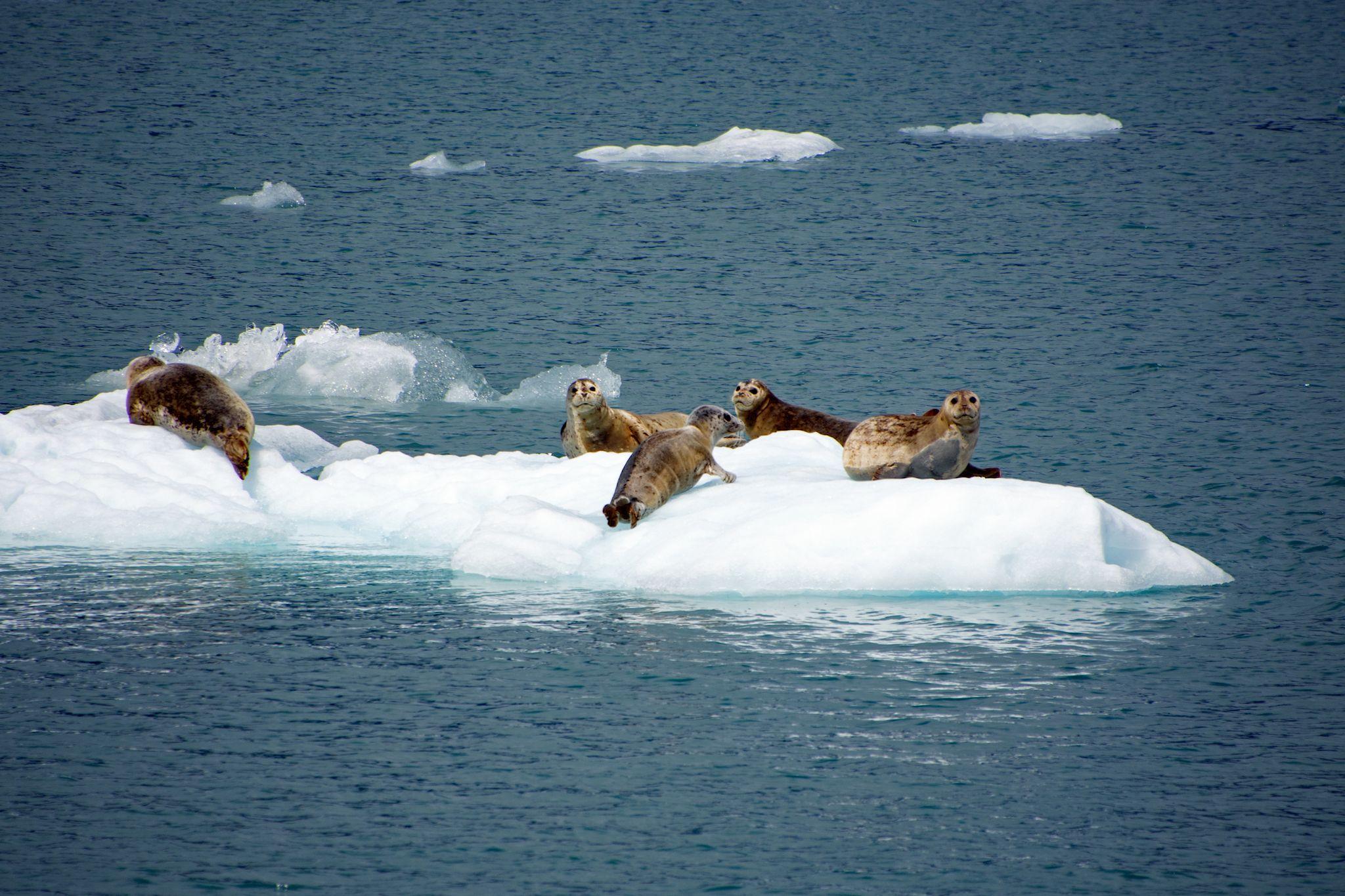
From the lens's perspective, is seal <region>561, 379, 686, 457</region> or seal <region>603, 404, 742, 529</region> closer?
seal <region>603, 404, 742, 529</region>

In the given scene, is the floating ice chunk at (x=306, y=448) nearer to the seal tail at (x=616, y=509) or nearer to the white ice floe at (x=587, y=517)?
the white ice floe at (x=587, y=517)

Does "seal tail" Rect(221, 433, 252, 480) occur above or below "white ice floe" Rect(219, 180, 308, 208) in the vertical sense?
below

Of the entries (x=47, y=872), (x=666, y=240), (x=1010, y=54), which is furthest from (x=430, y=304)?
(x=1010, y=54)

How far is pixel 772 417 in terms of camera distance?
10328mm

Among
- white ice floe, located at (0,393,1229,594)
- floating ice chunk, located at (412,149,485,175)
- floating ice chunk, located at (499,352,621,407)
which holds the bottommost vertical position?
white ice floe, located at (0,393,1229,594)

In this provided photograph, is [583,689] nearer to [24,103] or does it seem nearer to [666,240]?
[666,240]

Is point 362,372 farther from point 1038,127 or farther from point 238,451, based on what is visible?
point 1038,127

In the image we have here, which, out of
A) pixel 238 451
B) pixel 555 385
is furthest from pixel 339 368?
pixel 238 451

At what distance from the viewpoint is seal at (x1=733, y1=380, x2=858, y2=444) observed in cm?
1018

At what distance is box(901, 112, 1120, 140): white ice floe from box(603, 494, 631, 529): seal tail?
63.7 ft

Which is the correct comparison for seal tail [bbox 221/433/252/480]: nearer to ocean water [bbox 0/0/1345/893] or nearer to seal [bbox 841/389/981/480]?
ocean water [bbox 0/0/1345/893]

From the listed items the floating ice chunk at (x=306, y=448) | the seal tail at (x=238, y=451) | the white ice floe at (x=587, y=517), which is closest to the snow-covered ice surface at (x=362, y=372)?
the floating ice chunk at (x=306, y=448)

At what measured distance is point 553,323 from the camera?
1659 centimetres

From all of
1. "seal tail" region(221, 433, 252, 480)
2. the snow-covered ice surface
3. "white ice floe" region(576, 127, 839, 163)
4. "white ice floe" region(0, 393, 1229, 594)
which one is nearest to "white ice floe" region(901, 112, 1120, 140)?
"white ice floe" region(576, 127, 839, 163)
